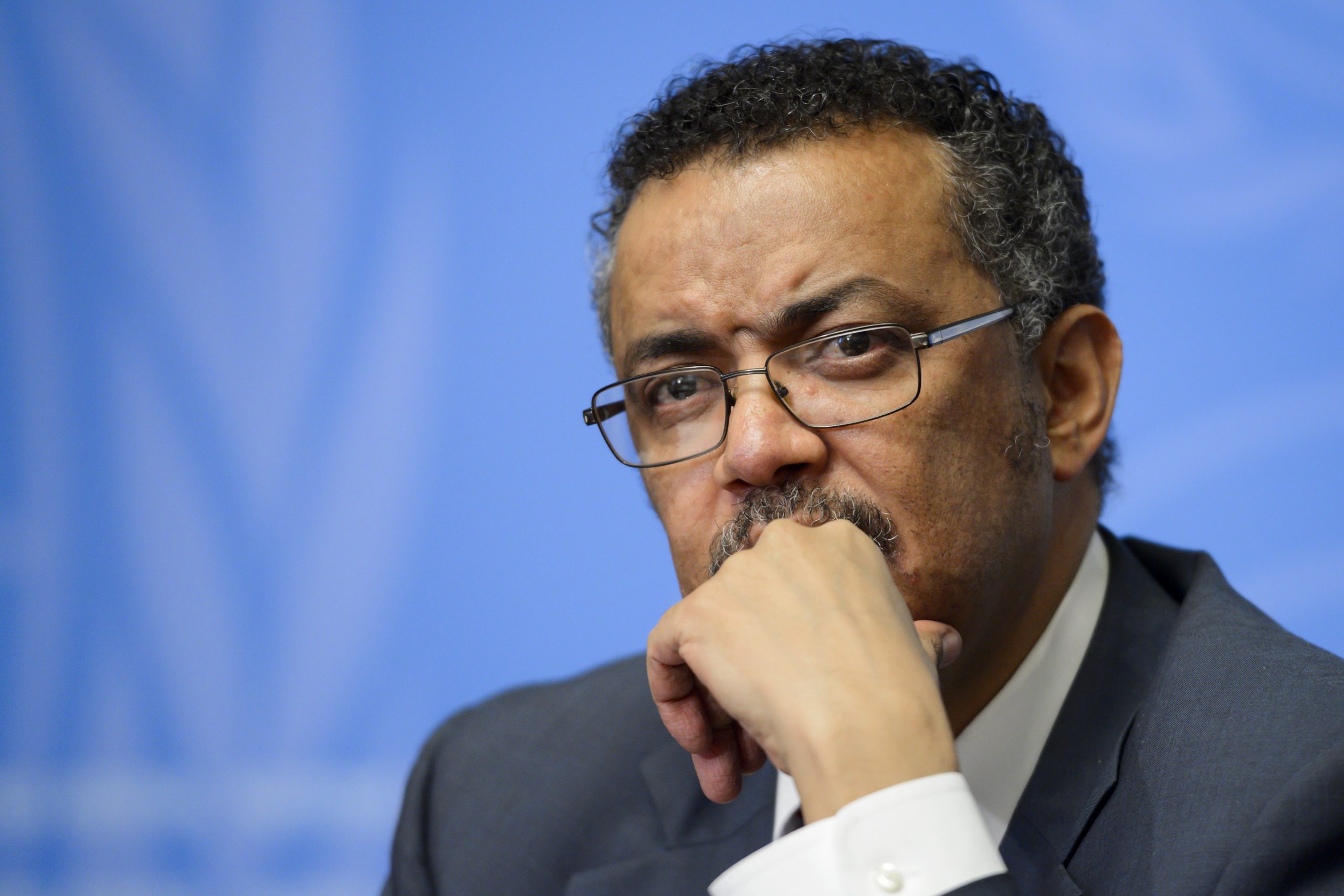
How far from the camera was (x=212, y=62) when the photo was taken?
116 inches

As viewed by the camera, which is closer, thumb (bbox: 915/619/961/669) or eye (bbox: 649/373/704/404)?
thumb (bbox: 915/619/961/669)

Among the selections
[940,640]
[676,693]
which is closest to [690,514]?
[676,693]

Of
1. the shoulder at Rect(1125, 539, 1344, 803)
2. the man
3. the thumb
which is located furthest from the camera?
the thumb

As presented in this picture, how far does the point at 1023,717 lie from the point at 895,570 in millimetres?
404

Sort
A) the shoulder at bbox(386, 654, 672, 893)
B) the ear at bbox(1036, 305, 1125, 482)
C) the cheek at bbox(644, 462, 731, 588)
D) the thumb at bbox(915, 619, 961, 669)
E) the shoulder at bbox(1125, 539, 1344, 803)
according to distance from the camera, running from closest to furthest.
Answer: the shoulder at bbox(1125, 539, 1344, 803) < the thumb at bbox(915, 619, 961, 669) < the cheek at bbox(644, 462, 731, 588) < the ear at bbox(1036, 305, 1125, 482) < the shoulder at bbox(386, 654, 672, 893)

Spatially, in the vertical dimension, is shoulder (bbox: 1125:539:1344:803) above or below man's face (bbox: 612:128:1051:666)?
below

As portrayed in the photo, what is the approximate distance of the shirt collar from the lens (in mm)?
1721

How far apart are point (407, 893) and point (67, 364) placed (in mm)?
1833

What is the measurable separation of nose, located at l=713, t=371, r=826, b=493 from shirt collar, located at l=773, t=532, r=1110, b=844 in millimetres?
505

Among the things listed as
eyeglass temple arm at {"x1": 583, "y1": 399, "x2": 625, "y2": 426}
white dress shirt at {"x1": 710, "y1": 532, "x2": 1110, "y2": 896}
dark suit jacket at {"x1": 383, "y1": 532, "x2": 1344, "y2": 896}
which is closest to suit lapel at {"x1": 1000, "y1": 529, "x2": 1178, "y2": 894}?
dark suit jacket at {"x1": 383, "y1": 532, "x2": 1344, "y2": 896}

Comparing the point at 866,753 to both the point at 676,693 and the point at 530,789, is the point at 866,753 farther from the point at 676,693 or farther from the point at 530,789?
the point at 530,789

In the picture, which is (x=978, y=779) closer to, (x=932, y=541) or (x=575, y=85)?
(x=932, y=541)

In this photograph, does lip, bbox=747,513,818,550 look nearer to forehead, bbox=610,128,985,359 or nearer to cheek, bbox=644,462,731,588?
cheek, bbox=644,462,731,588

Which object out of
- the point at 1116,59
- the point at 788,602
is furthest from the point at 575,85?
the point at 788,602
